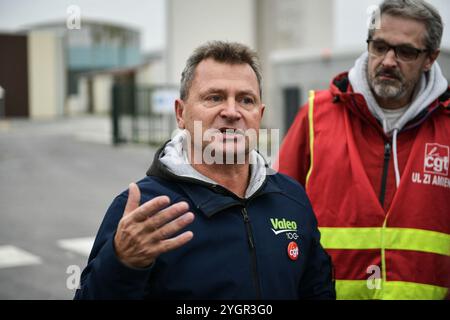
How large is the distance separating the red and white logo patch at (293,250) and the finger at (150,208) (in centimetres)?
63

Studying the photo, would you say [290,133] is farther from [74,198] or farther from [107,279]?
[74,198]

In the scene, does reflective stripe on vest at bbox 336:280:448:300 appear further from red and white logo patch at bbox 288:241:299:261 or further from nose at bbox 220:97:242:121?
nose at bbox 220:97:242:121

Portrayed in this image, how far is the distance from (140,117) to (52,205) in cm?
1327

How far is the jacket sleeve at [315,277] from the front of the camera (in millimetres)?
2477

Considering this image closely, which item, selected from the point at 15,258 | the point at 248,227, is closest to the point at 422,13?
the point at 248,227

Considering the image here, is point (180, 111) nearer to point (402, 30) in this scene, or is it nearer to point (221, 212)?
point (221, 212)

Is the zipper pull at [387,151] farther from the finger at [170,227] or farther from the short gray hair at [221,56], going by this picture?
the finger at [170,227]

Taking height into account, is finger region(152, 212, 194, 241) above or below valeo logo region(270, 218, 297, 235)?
above

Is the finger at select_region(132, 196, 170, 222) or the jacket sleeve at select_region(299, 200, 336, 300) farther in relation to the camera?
the jacket sleeve at select_region(299, 200, 336, 300)

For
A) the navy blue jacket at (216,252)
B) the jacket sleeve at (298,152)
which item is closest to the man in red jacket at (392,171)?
the jacket sleeve at (298,152)

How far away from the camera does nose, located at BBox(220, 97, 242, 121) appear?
2285 mm

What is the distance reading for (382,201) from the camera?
304cm

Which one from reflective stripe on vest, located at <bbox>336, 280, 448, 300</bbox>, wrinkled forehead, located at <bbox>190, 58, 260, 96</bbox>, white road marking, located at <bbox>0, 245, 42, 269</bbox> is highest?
wrinkled forehead, located at <bbox>190, 58, 260, 96</bbox>

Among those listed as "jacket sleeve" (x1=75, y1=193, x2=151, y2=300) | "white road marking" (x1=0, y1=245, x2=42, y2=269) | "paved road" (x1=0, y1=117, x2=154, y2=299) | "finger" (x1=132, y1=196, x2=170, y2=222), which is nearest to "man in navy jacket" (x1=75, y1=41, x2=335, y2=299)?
"jacket sleeve" (x1=75, y1=193, x2=151, y2=300)
